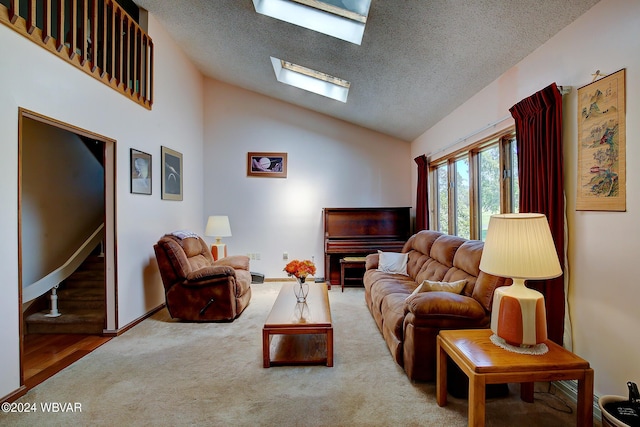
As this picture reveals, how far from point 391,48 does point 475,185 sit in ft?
5.88

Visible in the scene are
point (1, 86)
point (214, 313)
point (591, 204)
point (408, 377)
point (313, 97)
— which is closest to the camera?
point (591, 204)

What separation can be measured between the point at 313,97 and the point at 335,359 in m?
3.71

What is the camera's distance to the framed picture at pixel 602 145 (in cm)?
163

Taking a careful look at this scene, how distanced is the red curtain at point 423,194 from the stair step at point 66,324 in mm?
4225

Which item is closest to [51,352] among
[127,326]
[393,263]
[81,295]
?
[127,326]

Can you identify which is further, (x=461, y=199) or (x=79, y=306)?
(x=461, y=199)

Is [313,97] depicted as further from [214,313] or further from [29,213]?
[29,213]

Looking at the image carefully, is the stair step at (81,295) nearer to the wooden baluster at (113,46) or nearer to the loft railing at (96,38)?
the loft railing at (96,38)

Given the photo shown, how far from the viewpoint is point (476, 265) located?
7.81ft

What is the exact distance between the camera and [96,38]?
2.78 metres

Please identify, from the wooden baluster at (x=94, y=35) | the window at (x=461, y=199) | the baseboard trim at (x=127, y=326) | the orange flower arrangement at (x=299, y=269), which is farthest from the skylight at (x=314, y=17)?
the baseboard trim at (x=127, y=326)

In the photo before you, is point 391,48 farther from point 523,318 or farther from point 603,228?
point 523,318

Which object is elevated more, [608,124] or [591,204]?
[608,124]

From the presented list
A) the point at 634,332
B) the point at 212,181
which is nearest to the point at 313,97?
the point at 212,181
